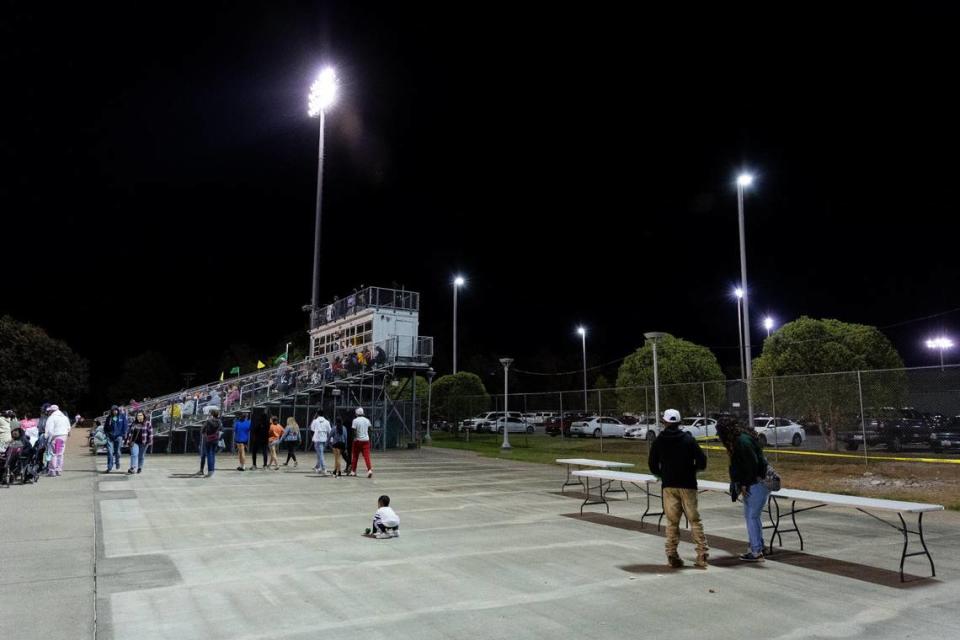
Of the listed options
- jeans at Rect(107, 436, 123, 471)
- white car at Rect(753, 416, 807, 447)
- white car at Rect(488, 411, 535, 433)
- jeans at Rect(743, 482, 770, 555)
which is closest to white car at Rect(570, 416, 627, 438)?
white car at Rect(488, 411, 535, 433)

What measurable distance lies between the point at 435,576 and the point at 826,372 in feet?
74.4

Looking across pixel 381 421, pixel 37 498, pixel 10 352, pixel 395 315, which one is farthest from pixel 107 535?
pixel 10 352

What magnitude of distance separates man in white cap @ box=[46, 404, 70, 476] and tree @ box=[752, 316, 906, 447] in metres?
20.1

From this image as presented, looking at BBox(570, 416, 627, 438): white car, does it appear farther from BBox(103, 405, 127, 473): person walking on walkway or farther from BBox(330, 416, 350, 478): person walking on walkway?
BBox(103, 405, 127, 473): person walking on walkway

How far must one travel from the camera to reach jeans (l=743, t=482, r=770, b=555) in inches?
292

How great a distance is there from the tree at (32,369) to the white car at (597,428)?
151 feet

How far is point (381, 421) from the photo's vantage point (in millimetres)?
31422

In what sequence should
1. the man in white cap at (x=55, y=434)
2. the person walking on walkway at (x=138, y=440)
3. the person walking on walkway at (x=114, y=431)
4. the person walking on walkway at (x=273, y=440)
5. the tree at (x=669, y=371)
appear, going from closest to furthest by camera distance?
1. the man in white cap at (x=55, y=434)
2. the person walking on walkway at (x=114, y=431)
3. the person walking on walkway at (x=138, y=440)
4. the person walking on walkway at (x=273, y=440)
5. the tree at (x=669, y=371)

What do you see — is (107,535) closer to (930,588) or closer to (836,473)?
(930,588)

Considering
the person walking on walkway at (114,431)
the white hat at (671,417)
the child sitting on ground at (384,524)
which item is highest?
the white hat at (671,417)

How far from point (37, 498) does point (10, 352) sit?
5130cm

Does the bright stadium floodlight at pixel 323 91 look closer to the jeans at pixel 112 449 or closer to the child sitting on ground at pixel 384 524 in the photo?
the jeans at pixel 112 449

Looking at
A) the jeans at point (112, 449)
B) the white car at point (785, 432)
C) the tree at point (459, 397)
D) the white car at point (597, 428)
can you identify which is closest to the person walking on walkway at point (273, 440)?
the jeans at point (112, 449)

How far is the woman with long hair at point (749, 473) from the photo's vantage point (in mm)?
7398
